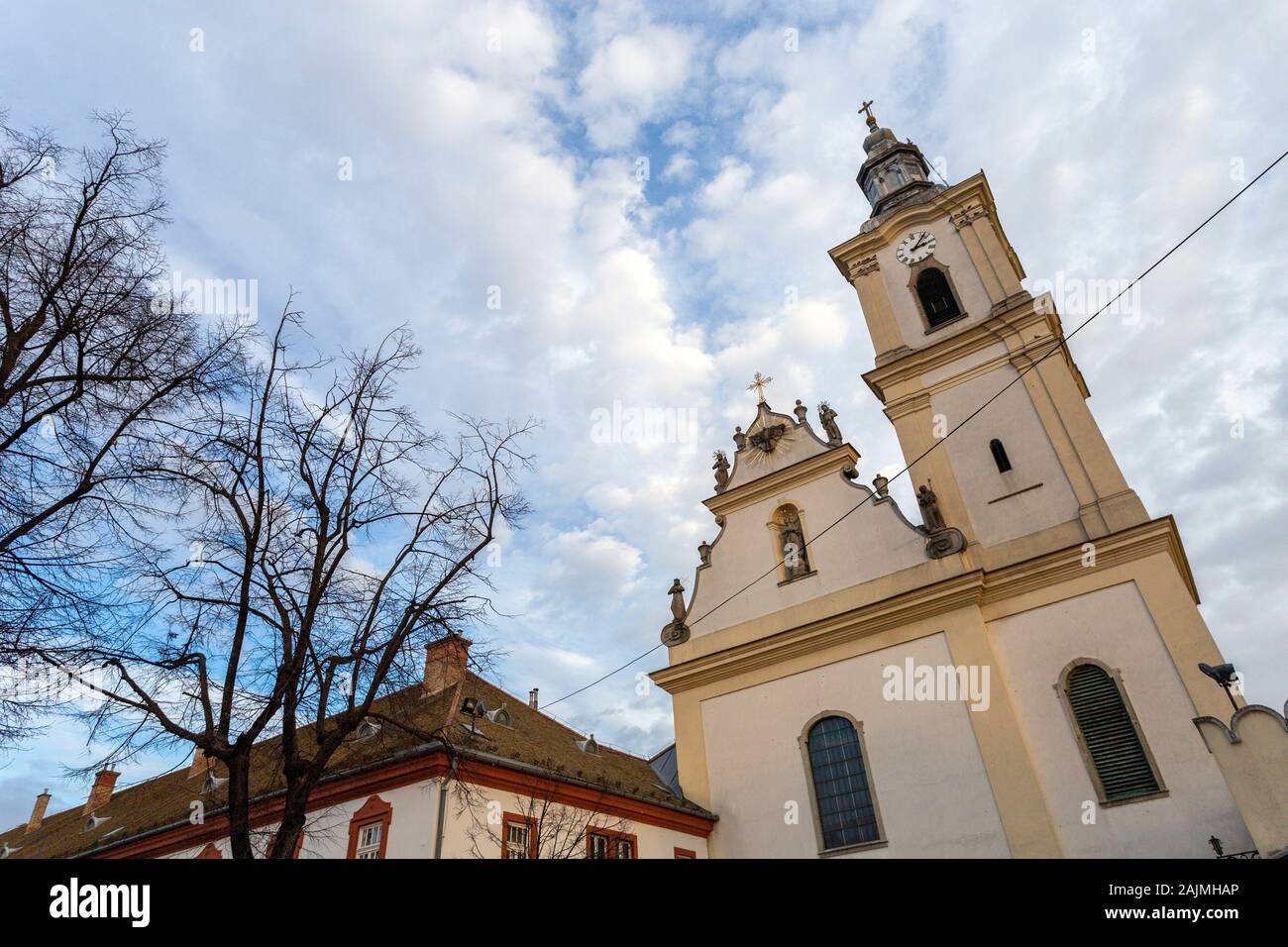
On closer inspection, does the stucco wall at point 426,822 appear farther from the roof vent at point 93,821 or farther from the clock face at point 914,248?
the clock face at point 914,248

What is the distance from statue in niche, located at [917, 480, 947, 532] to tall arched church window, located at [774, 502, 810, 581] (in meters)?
3.06

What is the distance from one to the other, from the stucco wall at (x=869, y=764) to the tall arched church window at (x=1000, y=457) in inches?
192

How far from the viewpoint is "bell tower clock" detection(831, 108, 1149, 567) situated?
1852cm

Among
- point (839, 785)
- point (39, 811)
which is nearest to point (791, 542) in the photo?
point (839, 785)

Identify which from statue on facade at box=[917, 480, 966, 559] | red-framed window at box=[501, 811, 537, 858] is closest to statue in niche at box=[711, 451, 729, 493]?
statue on facade at box=[917, 480, 966, 559]

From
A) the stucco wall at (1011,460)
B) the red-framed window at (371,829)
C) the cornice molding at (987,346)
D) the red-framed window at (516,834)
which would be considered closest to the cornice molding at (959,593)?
the stucco wall at (1011,460)

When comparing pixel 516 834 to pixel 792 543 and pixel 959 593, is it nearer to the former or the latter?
pixel 792 543

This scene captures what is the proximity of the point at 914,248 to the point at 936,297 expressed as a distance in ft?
6.93

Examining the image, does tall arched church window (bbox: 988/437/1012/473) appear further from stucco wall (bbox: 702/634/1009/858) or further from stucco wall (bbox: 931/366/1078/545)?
stucco wall (bbox: 702/634/1009/858)

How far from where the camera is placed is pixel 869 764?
56.0 ft

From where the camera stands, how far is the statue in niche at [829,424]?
2158 cm

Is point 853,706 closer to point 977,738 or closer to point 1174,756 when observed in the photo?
point 977,738
